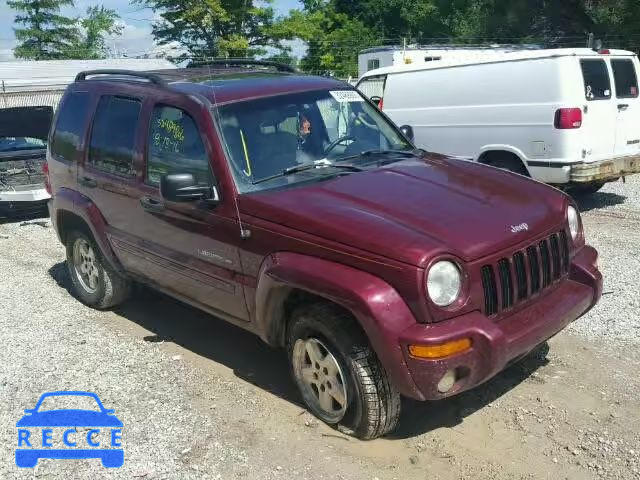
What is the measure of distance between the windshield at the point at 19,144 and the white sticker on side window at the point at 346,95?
300 inches

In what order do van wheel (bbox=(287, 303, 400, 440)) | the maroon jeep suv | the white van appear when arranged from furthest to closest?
the white van < van wheel (bbox=(287, 303, 400, 440)) < the maroon jeep suv

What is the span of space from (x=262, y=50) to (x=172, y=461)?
3996 cm

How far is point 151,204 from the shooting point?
15.7ft

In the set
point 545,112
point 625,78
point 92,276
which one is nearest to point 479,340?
point 92,276

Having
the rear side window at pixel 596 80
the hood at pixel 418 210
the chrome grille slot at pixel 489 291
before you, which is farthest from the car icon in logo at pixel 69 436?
the rear side window at pixel 596 80

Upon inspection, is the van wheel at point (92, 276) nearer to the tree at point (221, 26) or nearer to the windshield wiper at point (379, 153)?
the windshield wiper at point (379, 153)

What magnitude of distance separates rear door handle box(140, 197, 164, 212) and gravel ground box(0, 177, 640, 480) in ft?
3.69

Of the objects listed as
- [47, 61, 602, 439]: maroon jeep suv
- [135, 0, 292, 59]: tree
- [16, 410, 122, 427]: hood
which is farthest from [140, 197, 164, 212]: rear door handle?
[135, 0, 292, 59]: tree

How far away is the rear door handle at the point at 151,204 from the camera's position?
15.4 ft

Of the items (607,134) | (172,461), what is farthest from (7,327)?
(607,134)

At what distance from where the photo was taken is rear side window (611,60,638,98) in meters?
8.98

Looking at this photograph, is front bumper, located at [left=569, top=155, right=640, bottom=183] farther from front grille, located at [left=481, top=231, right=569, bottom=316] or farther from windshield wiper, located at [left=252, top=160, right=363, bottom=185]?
windshield wiper, located at [left=252, top=160, right=363, bottom=185]

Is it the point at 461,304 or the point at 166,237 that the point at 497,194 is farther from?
the point at 166,237

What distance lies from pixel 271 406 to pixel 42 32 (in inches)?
1931
